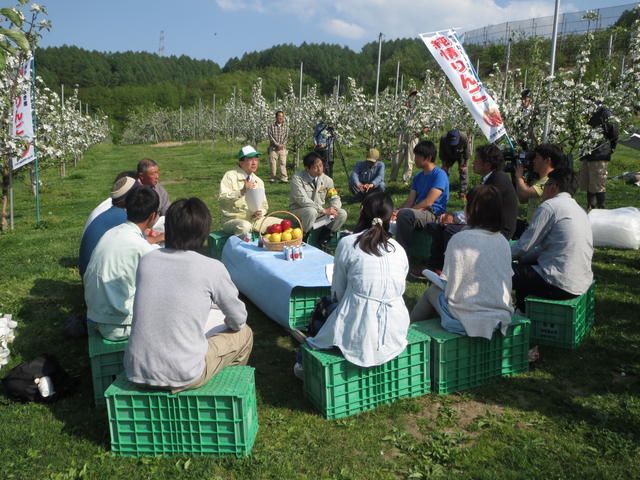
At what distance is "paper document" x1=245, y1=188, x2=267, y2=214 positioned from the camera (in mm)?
6352

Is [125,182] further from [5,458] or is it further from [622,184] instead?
[622,184]

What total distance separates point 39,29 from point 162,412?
8.25m

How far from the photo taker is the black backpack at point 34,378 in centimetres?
356

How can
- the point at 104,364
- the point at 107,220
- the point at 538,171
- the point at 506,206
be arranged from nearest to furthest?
the point at 104,364 < the point at 107,220 < the point at 506,206 < the point at 538,171

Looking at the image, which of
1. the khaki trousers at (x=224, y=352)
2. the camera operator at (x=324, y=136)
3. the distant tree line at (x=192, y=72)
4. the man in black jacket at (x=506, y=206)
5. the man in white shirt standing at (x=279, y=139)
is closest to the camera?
the khaki trousers at (x=224, y=352)

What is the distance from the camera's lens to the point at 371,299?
3.30m

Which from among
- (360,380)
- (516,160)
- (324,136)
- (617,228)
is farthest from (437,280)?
(324,136)

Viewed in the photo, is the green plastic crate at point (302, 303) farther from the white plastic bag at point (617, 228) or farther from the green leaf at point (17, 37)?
the white plastic bag at point (617, 228)

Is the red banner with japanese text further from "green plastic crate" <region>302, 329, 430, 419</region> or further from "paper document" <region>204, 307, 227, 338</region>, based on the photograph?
"paper document" <region>204, 307, 227, 338</region>

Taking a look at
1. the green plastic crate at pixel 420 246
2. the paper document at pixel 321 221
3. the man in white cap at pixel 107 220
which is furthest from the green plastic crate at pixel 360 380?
the paper document at pixel 321 221

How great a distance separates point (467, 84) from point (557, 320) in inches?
148

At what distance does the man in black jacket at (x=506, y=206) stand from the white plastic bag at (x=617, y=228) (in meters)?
2.38

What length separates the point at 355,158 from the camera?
20.2 meters

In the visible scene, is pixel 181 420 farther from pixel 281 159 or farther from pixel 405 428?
pixel 281 159
